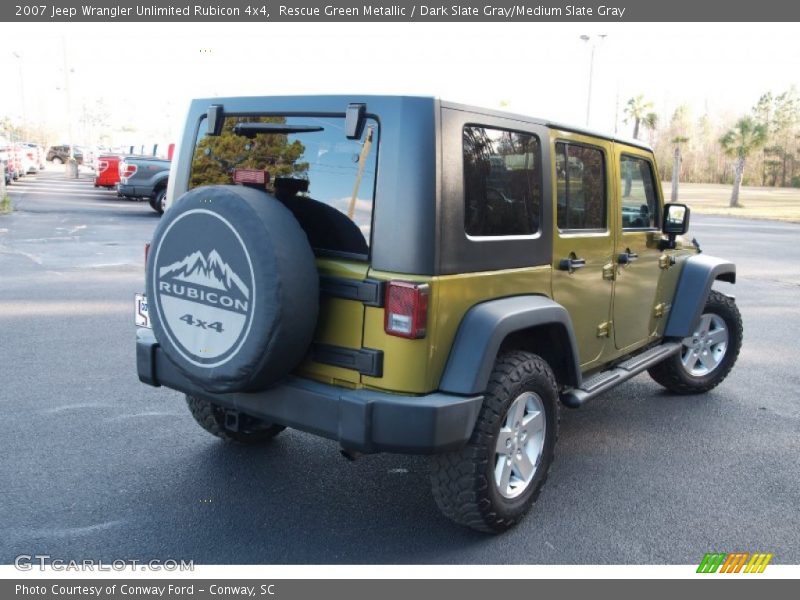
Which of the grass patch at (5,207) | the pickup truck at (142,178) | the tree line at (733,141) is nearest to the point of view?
the grass patch at (5,207)

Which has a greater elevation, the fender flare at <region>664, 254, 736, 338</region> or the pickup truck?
the pickup truck

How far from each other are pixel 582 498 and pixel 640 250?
68.0 inches

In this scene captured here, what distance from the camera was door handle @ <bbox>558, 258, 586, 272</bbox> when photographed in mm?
3688

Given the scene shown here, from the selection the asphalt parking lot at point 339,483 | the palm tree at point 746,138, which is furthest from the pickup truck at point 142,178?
the palm tree at point 746,138

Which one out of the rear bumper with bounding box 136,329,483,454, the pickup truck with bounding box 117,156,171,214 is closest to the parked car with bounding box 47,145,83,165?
the pickup truck with bounding box 117,156,171,214

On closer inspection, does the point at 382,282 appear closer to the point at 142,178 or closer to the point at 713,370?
the point at 713,370

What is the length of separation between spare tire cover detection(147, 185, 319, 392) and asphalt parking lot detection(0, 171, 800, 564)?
0.82 meters

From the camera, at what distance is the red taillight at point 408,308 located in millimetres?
2822

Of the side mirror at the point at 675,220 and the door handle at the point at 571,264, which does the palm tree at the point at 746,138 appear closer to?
the side mirror at the point at 675,220

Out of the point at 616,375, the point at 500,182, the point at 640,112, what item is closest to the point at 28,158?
the point at 616,375

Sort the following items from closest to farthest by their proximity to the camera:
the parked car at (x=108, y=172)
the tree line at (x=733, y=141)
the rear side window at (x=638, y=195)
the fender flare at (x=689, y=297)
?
the rear side window at (x=638, y=195) → the fender flare at (x=689, y=297) → the parked car at (x=108, y=172) → the tree line at (x=733, y=141)

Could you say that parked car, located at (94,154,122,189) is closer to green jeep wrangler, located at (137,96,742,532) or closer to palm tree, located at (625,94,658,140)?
green jeep wrangler, located at (137,96,742,532)

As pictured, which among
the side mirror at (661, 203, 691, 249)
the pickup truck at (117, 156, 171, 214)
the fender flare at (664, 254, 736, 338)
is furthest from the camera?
the pickup truck at (117, 156, 171, 214)

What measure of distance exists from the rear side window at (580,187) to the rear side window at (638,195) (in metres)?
0.33
